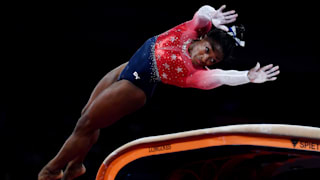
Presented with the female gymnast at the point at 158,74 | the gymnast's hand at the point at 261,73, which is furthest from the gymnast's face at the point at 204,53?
the gymnast's hand at the point at 261,73

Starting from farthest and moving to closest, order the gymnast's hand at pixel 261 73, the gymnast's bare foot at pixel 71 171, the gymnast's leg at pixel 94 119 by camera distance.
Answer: the gymnast's bare foot at pixel 71 171 < the gymnast's leg at pixel 94 119 < the gymnast's hand at pixel 261 73

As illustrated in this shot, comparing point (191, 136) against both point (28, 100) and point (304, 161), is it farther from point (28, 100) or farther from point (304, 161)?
point (28, 100)

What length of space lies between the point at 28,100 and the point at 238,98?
7.72 feet

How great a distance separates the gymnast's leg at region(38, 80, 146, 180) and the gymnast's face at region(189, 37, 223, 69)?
35 cm

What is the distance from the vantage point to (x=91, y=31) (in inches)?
124

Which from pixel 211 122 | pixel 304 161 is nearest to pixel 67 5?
pixel 211 122

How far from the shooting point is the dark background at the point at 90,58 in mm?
3123

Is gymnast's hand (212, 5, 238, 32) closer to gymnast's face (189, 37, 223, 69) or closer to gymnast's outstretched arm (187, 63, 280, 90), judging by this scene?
gymnast's face (189, 37, 223, 69)

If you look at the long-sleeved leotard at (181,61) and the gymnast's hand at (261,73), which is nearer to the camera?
the gymnast's hand at (261,73)


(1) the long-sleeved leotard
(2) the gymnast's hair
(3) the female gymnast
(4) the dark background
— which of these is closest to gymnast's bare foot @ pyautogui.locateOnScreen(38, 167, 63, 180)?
(3) the female gymnast

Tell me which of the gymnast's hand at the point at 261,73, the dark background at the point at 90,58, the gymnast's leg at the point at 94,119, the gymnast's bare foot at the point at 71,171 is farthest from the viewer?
the dark background at the point at 90,58

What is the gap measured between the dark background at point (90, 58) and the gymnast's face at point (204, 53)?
0.92 metres

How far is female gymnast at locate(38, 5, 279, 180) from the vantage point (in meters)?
1.81

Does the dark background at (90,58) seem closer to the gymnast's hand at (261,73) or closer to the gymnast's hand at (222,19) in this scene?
the gymnast's hand at (222,19)
